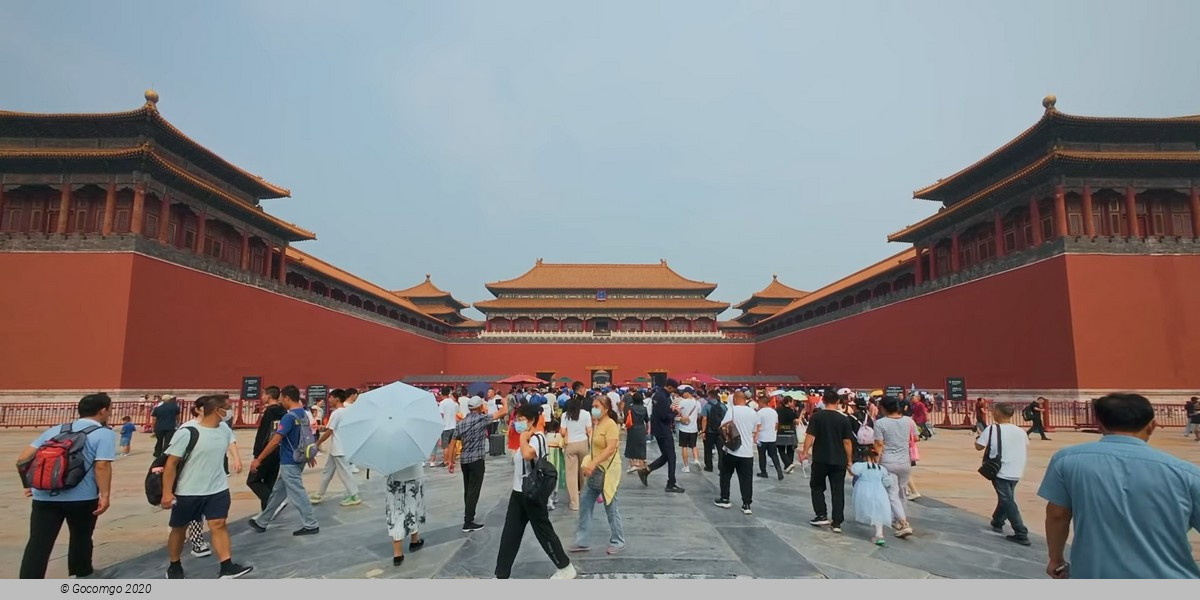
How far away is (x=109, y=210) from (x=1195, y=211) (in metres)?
31.8

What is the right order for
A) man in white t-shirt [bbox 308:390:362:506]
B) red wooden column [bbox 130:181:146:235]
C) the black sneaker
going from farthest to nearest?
red wooden column [bbox 130:181:146:235], man in white t-shirt [bbox 308:390:362:506], the black sneaker

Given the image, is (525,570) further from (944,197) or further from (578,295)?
(578,295)

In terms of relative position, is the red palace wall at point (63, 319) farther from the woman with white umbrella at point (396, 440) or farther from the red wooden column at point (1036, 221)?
the red wooden column at point (1036, 221)

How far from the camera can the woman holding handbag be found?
5113 mm

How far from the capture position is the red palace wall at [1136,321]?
14.9 m

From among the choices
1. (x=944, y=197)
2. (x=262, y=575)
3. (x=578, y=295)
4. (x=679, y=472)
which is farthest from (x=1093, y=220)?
(x=578, y=295)

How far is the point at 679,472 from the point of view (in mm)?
8789

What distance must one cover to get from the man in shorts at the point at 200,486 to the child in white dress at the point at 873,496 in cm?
490

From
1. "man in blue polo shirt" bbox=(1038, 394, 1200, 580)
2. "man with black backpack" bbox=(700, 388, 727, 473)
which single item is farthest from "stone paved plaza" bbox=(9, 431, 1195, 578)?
"man in blue polo shirt" bbox=(1038, 394, 1200, 580)

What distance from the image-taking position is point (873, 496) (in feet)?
15.7

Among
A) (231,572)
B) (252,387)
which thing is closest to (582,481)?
(231,572)

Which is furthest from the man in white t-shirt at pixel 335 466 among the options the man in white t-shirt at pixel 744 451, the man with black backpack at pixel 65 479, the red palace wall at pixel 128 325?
the red palace wall at pixel 128 325

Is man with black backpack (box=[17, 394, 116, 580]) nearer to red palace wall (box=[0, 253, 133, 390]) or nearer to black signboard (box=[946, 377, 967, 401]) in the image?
red palace wall (box=[0, 253, 133, 390])

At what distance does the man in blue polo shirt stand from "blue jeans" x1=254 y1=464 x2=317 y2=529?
17.9 ft
